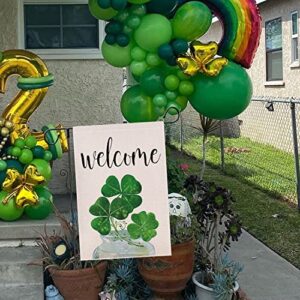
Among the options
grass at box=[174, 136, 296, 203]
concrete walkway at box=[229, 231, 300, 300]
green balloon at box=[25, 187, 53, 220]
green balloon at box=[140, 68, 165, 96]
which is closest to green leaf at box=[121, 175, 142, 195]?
green balloon at box=[140, 68, 165, 96]

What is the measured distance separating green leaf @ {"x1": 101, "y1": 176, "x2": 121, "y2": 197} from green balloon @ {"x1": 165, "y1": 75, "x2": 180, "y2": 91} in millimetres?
785

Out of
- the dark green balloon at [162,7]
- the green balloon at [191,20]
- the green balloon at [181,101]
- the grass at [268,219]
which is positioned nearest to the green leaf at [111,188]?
the green balloon at [181,101]

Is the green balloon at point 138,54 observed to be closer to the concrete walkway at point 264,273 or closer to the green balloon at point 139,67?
the green balloon at point 139,67

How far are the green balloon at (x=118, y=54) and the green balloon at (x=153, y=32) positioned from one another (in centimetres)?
12

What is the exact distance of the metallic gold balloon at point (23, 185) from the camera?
4184mm

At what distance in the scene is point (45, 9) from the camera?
19.4 feet

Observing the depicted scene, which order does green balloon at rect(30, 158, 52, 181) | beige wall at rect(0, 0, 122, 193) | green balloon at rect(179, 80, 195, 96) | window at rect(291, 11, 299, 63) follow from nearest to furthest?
1. green balloon at rect(179, 80, 195, 96)
2. green balloon at rect(30, 158, 52, 181)
3. beige wall at rect(0, 0, 122, 193)
4. window at rect(291, 11, 299, 63)

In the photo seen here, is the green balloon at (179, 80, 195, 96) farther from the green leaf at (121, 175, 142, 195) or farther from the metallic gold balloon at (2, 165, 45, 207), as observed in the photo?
the metallic gold balloon at (2, 165, 45, 207)

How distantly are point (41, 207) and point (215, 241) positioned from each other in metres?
1.43

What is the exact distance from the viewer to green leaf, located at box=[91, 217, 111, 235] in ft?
11.6

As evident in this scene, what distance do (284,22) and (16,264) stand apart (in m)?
9.79

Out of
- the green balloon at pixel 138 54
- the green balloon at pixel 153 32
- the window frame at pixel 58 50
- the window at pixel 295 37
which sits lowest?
the green balloon at pixel 138 54

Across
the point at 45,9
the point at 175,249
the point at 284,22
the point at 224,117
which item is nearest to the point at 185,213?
the point at 175,249

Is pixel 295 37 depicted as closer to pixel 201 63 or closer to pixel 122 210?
pixel 201 63
